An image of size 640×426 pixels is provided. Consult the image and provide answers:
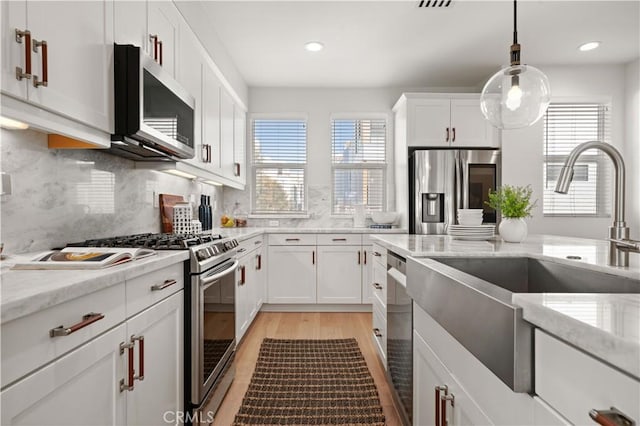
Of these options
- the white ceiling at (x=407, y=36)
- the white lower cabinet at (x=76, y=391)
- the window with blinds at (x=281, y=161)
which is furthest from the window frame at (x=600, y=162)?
the white lower cabinet at (x=76, y=391)

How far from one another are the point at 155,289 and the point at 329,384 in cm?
141

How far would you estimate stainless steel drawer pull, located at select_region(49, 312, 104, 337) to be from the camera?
878 millimetres

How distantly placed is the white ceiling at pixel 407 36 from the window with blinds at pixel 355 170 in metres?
0.58

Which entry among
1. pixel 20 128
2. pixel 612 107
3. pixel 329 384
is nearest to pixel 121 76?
pixel 20 128

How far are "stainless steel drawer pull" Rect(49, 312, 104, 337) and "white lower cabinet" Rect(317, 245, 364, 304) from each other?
3141 millimetres

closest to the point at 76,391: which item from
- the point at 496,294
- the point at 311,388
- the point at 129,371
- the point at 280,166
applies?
the point at 129,371

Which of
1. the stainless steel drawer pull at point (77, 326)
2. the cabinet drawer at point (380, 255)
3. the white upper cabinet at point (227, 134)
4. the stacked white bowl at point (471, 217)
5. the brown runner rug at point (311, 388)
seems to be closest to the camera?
→ the stainless steel drawer pull at point (77, 326)

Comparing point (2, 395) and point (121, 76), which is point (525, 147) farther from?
point (2, 395)

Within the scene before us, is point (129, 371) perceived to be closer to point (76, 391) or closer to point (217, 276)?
point (76, 391)

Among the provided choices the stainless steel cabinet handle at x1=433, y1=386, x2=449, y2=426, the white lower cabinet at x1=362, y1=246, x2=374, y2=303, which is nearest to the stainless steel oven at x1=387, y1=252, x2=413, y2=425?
the stainless steel cabinet handle at x1=433, y1=386, x2=449, y2=426

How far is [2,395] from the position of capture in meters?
0.73

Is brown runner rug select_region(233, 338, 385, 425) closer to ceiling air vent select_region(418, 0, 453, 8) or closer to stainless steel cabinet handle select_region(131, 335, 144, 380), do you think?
stainless steel cabinet handle select_region(131, 335, 144, 380)

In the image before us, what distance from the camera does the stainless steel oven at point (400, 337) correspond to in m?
1.61

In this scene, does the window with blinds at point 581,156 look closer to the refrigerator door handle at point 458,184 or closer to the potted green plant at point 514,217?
the refrigerator door handle at point 458,184
